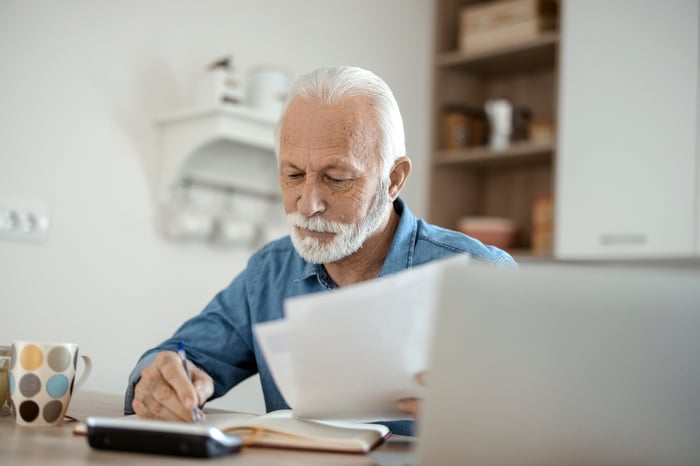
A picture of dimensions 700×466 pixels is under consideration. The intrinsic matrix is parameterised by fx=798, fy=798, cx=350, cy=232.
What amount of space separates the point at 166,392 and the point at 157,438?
0.88 feet

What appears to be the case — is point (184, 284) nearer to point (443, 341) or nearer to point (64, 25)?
point (64, 25)

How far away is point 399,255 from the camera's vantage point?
4.87 feet

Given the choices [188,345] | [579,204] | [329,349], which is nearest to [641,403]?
[329,349]

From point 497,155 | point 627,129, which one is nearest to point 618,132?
point 627,129

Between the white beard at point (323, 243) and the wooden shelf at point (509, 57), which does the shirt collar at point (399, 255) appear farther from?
the wooden shelf at point (509, 57)

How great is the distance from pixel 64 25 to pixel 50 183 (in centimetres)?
42

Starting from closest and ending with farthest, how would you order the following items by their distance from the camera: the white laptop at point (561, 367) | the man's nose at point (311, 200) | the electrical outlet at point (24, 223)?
the white laptop at point (561, 367), the man's nose at point (311, 200), the electrical outlet at point (24, 223)

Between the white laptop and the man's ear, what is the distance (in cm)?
81

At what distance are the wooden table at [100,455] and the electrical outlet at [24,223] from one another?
0.97m

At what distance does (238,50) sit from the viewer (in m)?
2.55

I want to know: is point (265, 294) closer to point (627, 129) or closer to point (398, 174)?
point (398, 174)

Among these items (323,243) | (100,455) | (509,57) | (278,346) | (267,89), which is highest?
(509,57)

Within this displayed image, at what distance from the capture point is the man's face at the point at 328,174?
4.70 ft

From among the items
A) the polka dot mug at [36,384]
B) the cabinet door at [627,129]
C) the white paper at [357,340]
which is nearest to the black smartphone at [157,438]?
the white paper at [357,340]
